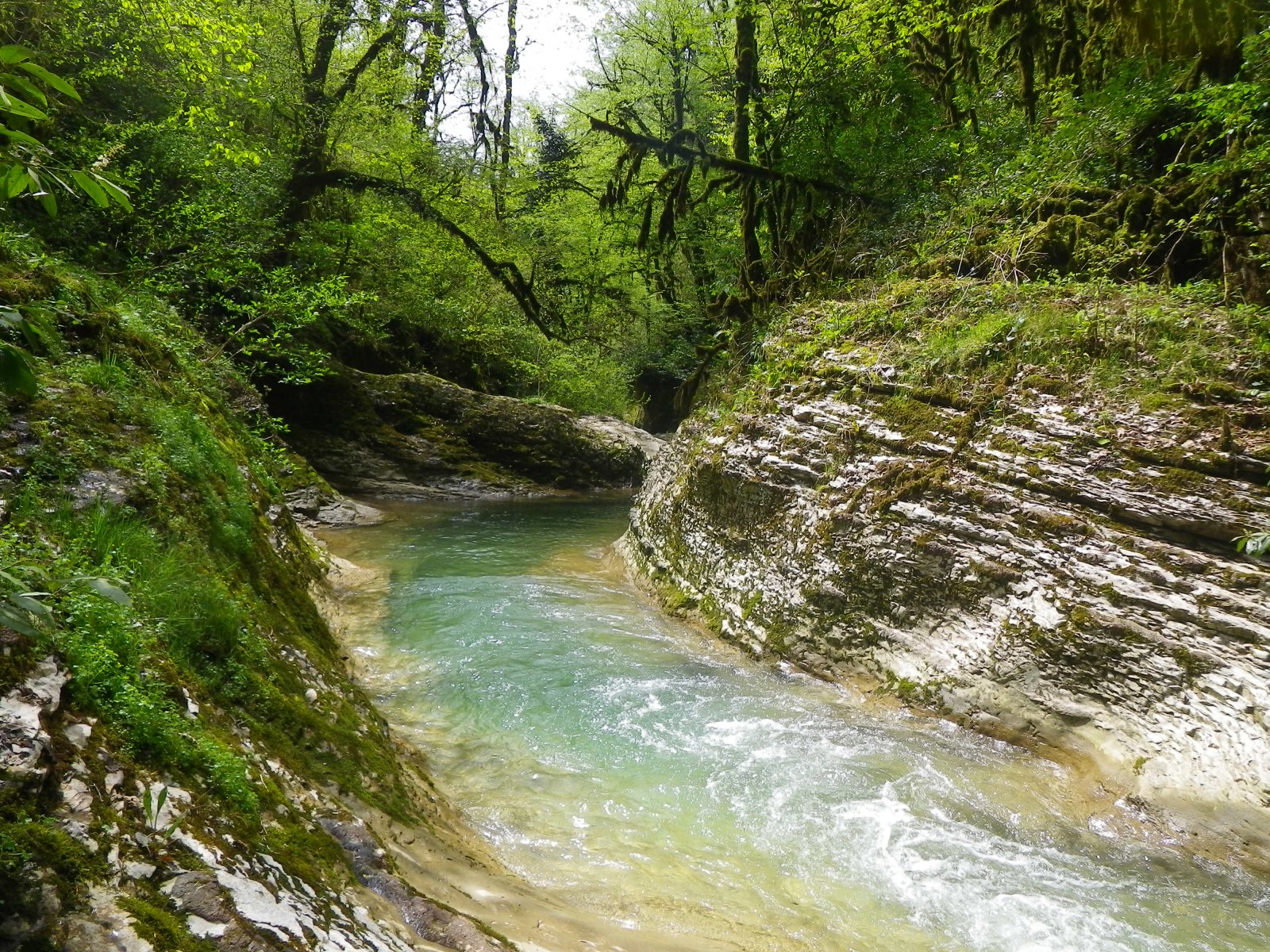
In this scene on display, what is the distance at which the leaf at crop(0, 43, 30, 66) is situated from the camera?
3.62ft

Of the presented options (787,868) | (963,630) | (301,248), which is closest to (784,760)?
(787,868)

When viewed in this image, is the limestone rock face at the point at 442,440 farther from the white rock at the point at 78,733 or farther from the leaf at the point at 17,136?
the leaf at the point at 17,136

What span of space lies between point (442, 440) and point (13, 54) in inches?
752

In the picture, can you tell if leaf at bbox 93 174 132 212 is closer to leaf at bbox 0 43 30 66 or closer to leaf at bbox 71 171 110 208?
leaf at bbox 71 171 110 208

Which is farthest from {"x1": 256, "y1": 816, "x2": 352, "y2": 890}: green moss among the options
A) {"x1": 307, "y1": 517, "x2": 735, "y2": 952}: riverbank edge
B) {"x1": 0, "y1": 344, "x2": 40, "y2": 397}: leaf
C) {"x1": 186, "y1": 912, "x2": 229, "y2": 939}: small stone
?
{"x1": 0, "y1": 344, "x2": 40, "y2": 397}: leaf

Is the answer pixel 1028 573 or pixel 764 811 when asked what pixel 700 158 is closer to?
pixel 1028 573

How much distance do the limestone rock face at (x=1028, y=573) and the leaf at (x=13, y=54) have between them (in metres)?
6.67

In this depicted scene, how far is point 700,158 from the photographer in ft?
36.9

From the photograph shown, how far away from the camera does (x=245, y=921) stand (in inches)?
79.9

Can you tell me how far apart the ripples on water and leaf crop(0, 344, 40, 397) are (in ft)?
11.8

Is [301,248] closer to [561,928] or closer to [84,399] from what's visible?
[84,399]

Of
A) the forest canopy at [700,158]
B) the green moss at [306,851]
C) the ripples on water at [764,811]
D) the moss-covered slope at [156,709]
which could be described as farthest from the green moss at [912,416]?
the green moss at [306,851]

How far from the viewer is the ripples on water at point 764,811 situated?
13.2ft

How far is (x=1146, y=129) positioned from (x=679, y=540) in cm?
750
